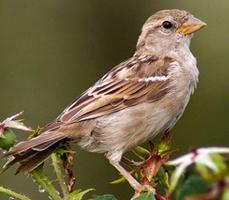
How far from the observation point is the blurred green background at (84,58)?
8773 mm

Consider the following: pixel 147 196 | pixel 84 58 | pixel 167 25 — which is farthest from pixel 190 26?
pixel 84 58

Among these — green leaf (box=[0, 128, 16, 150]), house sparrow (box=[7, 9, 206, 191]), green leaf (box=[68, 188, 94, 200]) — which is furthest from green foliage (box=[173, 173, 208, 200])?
house sparrow (box=[7, 9, 206, 191])

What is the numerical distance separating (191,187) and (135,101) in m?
2.81

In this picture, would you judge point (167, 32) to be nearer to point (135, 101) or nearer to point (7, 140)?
point (135, 101)

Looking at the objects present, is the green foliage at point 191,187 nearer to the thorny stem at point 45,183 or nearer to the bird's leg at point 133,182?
the bird's leg at point 133,182

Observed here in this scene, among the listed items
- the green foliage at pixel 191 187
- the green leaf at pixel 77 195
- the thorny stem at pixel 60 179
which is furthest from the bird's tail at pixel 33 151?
the green foliage at pixel 191 187

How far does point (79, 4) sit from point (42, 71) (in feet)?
3.05

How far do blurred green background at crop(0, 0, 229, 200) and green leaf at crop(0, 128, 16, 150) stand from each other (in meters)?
5.48

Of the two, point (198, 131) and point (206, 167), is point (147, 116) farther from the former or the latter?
point (198, 131)

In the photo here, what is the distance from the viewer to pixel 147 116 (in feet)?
14.0

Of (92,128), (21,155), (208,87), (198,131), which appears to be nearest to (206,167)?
(21,155)

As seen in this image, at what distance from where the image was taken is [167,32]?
4.89m

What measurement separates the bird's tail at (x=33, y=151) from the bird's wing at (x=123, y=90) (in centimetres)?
42

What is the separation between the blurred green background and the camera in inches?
345
